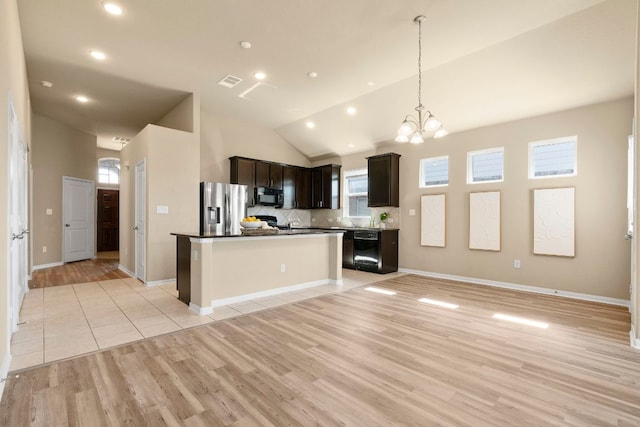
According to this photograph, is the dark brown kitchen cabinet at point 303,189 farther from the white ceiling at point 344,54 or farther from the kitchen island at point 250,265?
the kitchen island at point 250,265

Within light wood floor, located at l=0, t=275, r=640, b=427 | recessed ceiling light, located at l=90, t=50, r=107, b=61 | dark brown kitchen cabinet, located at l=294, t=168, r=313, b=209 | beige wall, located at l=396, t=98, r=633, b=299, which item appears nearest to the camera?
light wood floor, located at l=0, t=275, r=640, b=427

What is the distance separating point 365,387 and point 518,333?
199 cm

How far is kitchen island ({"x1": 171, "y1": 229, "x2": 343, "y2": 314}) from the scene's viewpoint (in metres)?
3.65

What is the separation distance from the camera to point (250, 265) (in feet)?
13.7

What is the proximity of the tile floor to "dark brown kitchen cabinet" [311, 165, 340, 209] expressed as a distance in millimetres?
2928

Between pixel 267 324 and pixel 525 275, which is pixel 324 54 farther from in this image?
pixel 525 275

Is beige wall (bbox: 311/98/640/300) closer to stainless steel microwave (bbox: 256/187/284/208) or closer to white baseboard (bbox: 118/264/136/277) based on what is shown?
stainless steel microwave (bbox: 256/187/284/208)

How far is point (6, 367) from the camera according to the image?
221 cm

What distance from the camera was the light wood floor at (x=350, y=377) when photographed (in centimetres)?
179

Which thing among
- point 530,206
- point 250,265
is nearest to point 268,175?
point 250,265

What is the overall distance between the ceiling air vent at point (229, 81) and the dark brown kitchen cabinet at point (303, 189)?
10.2 ft

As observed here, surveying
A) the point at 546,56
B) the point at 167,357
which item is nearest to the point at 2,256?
the point at 167,357

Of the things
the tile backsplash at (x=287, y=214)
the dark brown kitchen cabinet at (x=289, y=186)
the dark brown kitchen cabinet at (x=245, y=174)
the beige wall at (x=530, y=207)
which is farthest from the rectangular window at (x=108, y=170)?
the beige wall at (x=530, y=207)

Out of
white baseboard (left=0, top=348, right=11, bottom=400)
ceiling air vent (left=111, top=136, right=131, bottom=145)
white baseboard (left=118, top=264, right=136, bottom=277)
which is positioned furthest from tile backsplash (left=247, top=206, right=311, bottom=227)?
white baseboard (left=0, top=348, right=11, bottom=400)
